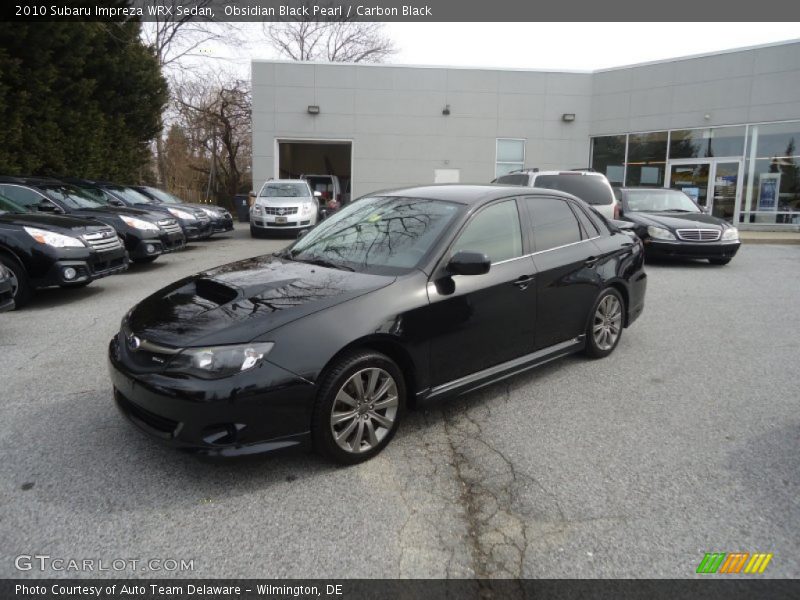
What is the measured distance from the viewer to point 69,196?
402 inches

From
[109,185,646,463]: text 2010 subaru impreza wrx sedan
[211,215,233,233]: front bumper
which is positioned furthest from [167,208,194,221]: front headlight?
[109,185,646,463]: text 2010 subaru impreza wrx sedan

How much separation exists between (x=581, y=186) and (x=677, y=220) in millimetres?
1929

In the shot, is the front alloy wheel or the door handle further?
the door handle

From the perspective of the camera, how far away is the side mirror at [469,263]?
359 centimetres

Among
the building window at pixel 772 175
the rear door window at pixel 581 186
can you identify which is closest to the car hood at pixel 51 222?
the rear door window at pixel 581 186

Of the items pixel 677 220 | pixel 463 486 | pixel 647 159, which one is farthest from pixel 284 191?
pixel 463 486

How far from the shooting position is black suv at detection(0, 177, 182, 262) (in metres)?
9.31

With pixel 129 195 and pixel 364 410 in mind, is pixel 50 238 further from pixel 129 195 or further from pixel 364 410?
pixel 129 195

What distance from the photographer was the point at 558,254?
4.60 meters

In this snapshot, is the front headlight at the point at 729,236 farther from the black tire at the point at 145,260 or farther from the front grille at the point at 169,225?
the black tire at the point at 145,260

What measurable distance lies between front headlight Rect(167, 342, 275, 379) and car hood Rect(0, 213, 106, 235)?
18.0 ft

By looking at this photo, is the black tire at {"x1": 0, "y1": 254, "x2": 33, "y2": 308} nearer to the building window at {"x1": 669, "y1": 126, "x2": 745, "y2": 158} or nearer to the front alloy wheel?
the front alloy wheel

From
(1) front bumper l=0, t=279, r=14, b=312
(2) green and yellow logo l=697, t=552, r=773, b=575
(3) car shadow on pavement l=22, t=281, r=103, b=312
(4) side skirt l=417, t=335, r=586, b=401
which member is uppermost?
(1) front bumper l=0, t=279, r=14, b=312

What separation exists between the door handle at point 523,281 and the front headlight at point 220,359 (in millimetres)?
1940
